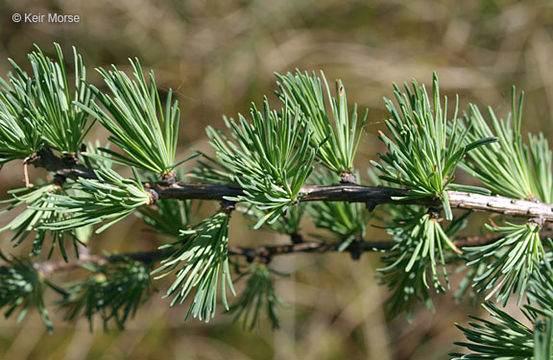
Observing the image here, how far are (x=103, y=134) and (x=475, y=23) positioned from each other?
1.18 metres

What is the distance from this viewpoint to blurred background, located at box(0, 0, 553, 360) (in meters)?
1.15

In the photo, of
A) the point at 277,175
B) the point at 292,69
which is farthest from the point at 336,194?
the point at 292,69

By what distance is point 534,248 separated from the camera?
358 mm

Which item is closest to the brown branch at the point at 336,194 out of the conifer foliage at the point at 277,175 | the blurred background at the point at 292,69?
the conifer foliage at the point at 277,175

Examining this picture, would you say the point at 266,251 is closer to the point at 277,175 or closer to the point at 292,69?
the point at 277,175

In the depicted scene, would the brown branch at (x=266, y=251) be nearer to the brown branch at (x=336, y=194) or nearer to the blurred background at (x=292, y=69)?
the brown branch at (x=336, y=194)

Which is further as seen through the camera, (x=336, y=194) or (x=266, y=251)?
(x=266, y=251)

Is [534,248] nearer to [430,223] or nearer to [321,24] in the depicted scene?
[430,223]

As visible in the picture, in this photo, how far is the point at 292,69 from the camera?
1.38m

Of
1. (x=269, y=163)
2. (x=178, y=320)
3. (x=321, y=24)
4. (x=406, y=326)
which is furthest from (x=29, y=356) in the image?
(x=321, y=24)

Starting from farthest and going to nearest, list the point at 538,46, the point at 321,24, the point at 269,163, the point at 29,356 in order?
1. the point at 321,24
2. the point at 538,46
3. the point at 29,356
4. the point at 269,163

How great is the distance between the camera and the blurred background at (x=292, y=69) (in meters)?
1.15

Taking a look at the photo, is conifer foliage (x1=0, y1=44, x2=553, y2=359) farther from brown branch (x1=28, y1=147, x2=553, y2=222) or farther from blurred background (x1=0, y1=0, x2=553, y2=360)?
blurred background (x1=0, y1=0, x2=553, y2=360)

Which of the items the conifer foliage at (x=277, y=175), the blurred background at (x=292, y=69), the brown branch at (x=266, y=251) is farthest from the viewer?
the blurred background at (x=292, y=69)
